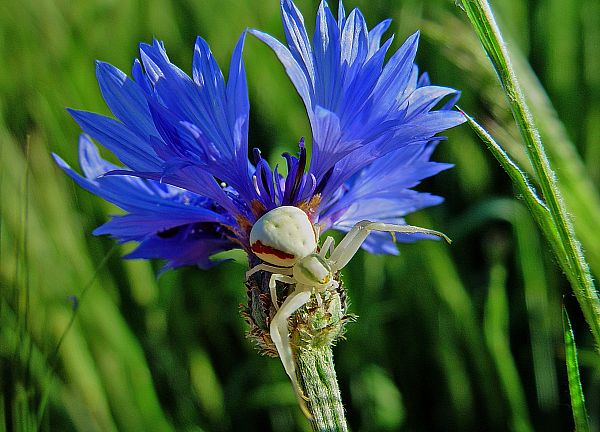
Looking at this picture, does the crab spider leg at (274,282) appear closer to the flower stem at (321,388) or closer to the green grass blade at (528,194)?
the flower stem at (321,388)

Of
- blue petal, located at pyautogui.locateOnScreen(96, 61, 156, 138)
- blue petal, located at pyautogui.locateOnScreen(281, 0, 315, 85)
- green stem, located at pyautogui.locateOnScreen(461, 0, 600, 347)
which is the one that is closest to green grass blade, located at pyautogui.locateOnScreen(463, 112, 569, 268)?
green stem, located at pyautogui.locateOnScreen(461, 0, 600, 347)

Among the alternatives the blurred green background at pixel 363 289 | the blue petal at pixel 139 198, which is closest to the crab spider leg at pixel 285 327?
the blue petal at pixel 139 198

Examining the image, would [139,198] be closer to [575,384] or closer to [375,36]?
[375,36]

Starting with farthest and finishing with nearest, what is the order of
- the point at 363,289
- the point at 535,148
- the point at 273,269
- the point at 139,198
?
the point at 363,289
the point at 139,198
the point at 273,269
the point at 535,148

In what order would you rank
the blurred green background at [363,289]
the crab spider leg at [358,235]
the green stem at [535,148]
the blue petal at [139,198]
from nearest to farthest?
the green stem at [535,148] → the crab spider leg at [358,235] → the blue petal at [139,198] → the blurred green background at [363,289]

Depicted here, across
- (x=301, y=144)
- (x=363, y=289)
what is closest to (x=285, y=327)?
(x=301, y=144)

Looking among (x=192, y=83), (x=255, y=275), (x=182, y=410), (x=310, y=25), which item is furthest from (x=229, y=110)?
(x=310, y=25)
